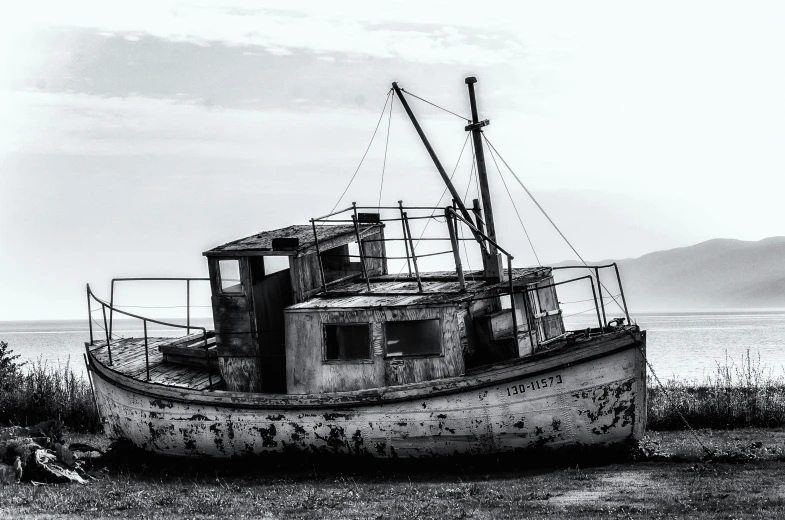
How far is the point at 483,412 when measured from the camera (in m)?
13.4

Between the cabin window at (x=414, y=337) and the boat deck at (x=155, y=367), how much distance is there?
10.8ft

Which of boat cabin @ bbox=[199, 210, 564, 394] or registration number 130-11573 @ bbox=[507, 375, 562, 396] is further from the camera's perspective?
boat cabin @ bbox=[199, 210, 564, 394]

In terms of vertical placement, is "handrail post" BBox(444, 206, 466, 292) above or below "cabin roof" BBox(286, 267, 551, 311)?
above

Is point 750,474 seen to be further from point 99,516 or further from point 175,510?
point 99,516

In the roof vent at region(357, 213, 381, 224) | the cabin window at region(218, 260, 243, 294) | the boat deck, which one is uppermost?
the roof vent at region(357, 213, 381, 224)

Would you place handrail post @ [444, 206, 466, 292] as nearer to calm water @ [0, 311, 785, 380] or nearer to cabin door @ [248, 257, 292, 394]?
cabin door @ [248, 257, 292, 394]

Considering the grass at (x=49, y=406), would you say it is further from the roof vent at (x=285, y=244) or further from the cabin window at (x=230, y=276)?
the roof vent at (x=285, y=244)

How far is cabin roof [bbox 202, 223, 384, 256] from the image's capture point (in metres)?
14.9

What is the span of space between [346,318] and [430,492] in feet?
10.5

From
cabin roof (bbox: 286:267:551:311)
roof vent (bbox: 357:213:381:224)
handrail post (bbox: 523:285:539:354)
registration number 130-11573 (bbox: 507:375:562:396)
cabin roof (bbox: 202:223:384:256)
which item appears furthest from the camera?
roof vent (bbox: 357:213:381:224)

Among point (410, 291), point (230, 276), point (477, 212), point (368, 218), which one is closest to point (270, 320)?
point (230, 276)

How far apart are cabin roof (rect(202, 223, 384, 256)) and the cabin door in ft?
0.91

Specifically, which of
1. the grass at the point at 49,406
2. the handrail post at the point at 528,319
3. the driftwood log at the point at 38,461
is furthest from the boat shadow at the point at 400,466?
the grass at the point at 49,406

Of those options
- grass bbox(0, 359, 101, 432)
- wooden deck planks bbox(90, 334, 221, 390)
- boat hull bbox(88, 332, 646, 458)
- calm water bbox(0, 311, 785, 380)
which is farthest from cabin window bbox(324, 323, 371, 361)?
calm water bbox(0, 311, 785, 380)
